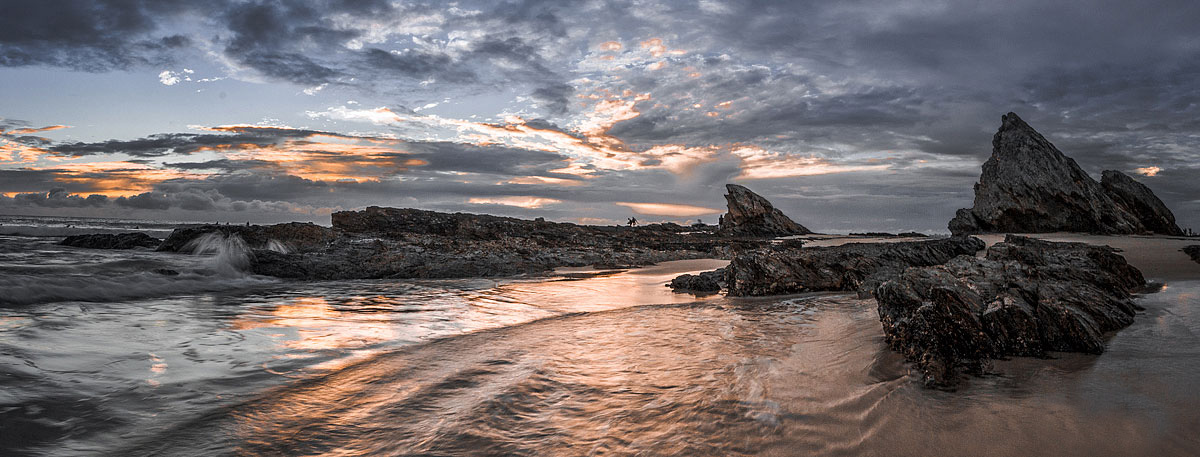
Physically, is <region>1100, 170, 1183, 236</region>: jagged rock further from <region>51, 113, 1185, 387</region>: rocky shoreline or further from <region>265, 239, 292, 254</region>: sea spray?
<region>265, 239, 292, 254</region>: sea spray

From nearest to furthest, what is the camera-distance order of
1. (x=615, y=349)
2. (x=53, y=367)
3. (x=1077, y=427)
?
(x=1077, y=427) → (x=53, y=367) → (x=615, y=349)

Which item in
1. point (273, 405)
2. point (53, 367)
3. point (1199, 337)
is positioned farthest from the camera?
point (53, 367)

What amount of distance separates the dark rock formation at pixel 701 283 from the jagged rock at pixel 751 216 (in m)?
29.5

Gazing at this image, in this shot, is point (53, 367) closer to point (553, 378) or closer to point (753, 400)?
point (553, 378)

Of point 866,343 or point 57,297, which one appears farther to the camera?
point 57,297

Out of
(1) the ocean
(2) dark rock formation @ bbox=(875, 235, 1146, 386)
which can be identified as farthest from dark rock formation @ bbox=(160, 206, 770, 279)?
(2) dark rock formation @ bbox=(875, 235, 1146, 386)

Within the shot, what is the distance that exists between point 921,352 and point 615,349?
2397mm

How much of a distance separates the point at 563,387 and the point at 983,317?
119 inches

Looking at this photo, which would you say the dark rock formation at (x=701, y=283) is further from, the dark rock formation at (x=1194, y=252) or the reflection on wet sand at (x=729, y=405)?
the dark rock formation at (x=1194, y=252)

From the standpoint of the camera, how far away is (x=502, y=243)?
16.0 m

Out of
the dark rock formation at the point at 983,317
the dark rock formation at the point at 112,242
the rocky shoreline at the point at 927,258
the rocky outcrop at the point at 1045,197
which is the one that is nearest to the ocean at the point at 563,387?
the dark rock formation at the point at 983,317

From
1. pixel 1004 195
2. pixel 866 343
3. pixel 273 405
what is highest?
pixel 1004 195

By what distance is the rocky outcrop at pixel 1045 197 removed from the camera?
24.7 m

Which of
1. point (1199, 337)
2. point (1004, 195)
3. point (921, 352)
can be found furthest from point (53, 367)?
point (1004, 195)
